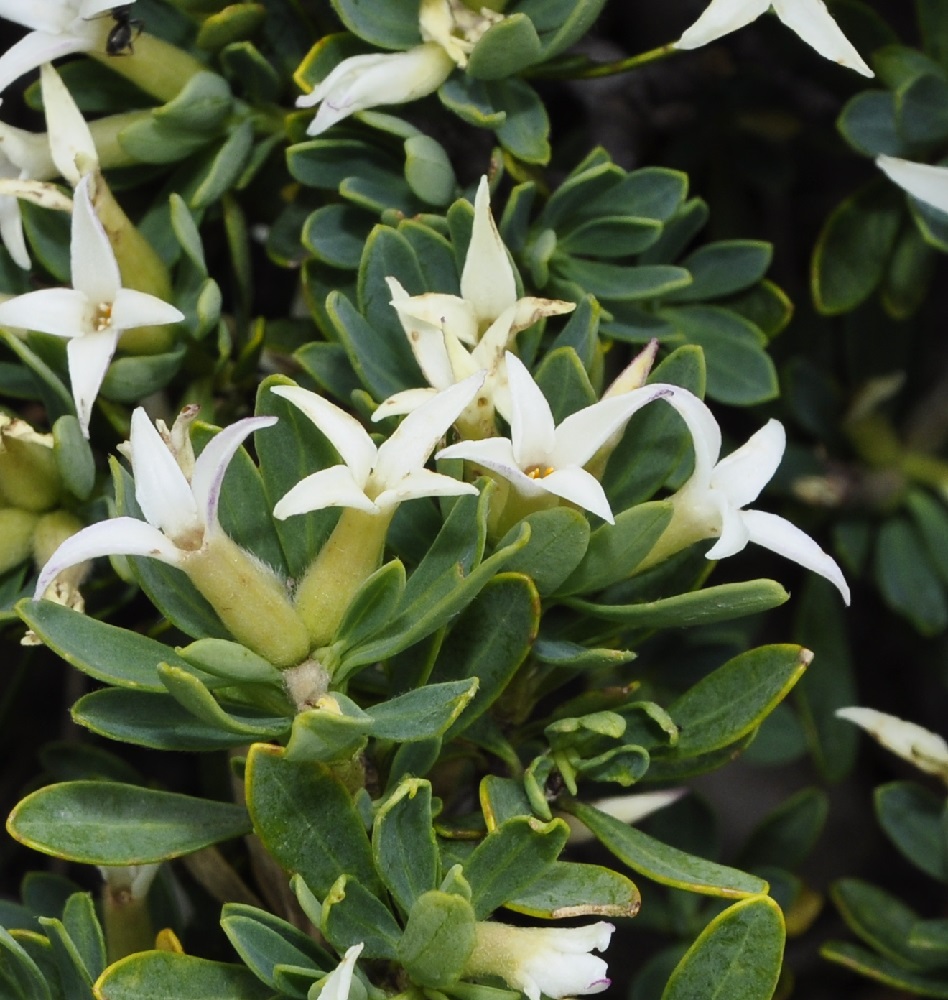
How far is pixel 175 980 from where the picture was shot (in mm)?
817

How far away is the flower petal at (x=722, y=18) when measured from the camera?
96cm

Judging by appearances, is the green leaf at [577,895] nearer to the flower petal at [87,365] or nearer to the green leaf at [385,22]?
the flower petal at [87,365]

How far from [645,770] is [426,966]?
0.21 metres

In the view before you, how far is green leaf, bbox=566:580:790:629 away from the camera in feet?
2.74

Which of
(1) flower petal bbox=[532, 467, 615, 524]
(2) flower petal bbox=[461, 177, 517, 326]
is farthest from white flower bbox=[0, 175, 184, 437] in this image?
(1) flower petal bbox=[532, 467, 615, 524]

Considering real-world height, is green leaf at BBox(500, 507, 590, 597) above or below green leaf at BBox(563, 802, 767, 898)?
above

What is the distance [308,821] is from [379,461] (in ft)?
0.76

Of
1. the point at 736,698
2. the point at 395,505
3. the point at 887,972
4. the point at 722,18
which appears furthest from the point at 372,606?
the point at 887,972

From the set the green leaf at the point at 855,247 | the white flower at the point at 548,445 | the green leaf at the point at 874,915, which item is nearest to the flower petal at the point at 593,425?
the white flower at the point at 548,445

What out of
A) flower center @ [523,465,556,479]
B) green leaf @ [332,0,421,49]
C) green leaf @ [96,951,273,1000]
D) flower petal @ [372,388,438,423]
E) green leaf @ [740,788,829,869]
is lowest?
green leaf @ [740,788,829,869]

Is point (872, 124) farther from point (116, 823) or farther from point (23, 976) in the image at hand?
point (23, 976)

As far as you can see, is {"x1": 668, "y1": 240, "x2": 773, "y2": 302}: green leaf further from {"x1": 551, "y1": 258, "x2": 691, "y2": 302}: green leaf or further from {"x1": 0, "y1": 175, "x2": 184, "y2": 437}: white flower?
{"x1": 0, "y1": 175, "x2": 184, "y2": 437}: white flower

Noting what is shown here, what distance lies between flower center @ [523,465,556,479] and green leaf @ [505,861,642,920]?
0.84 ft

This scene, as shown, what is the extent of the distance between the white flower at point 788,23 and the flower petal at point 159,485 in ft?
1.66
